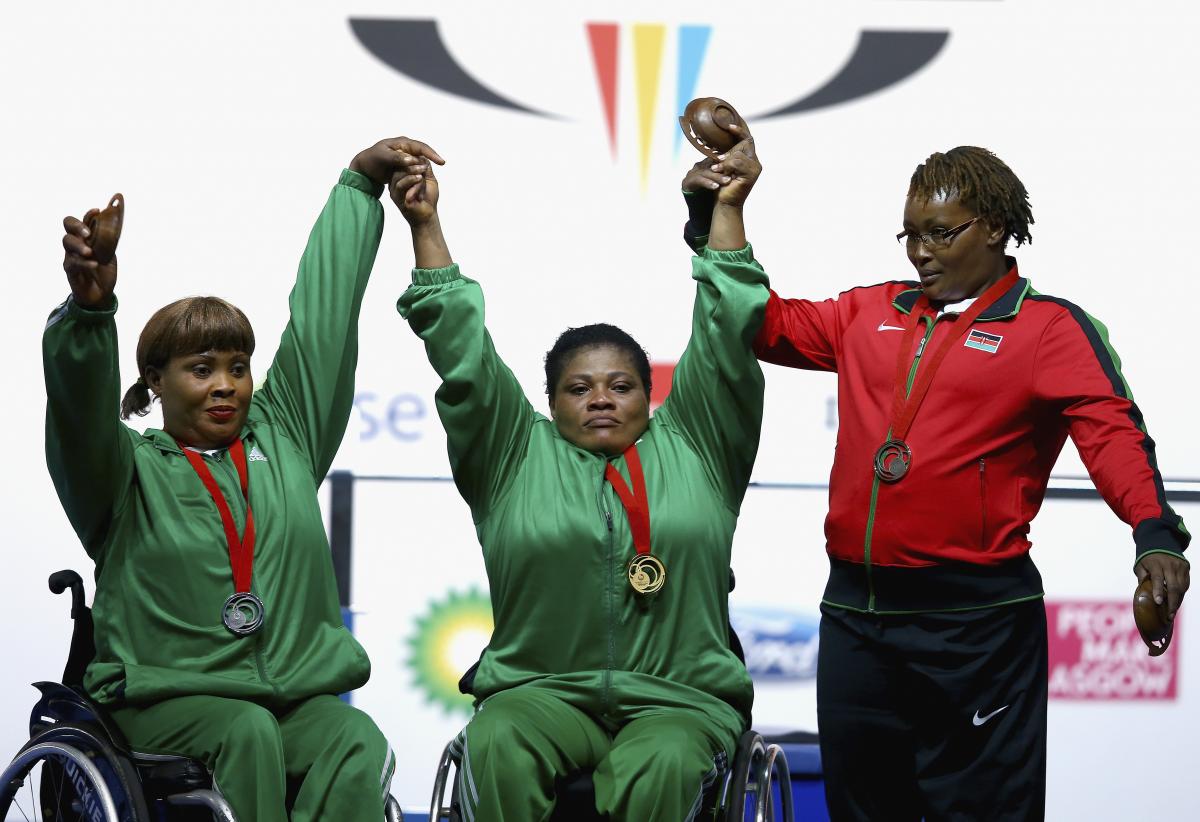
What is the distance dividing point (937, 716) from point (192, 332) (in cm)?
135

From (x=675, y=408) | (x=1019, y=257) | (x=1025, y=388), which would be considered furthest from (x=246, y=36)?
(x=1025, y=388)

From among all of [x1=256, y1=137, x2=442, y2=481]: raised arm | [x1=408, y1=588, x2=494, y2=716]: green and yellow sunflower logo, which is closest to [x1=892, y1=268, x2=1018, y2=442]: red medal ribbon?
[x1=256, y1=137, x2=442, y2=481]: raised arm

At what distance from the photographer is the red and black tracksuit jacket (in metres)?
2.37

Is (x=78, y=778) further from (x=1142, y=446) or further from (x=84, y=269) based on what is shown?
(x=1142, y=446)

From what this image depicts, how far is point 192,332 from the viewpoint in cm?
248

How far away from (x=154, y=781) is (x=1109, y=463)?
1489mm

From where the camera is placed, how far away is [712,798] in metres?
2.40

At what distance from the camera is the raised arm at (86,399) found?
2.25m

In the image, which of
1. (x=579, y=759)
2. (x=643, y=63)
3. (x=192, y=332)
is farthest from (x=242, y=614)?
(x=643, y=63)

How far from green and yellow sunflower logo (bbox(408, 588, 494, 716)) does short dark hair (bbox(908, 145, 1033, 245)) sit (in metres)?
1.67

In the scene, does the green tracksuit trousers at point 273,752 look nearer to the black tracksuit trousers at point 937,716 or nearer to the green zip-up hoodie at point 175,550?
the green zip-up hoodie at point 175,550

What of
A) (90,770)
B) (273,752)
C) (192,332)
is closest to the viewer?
(90,770)

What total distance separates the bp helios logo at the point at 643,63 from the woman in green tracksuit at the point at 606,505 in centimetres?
117

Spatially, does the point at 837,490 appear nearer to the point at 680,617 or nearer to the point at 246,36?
the point at 680,617
